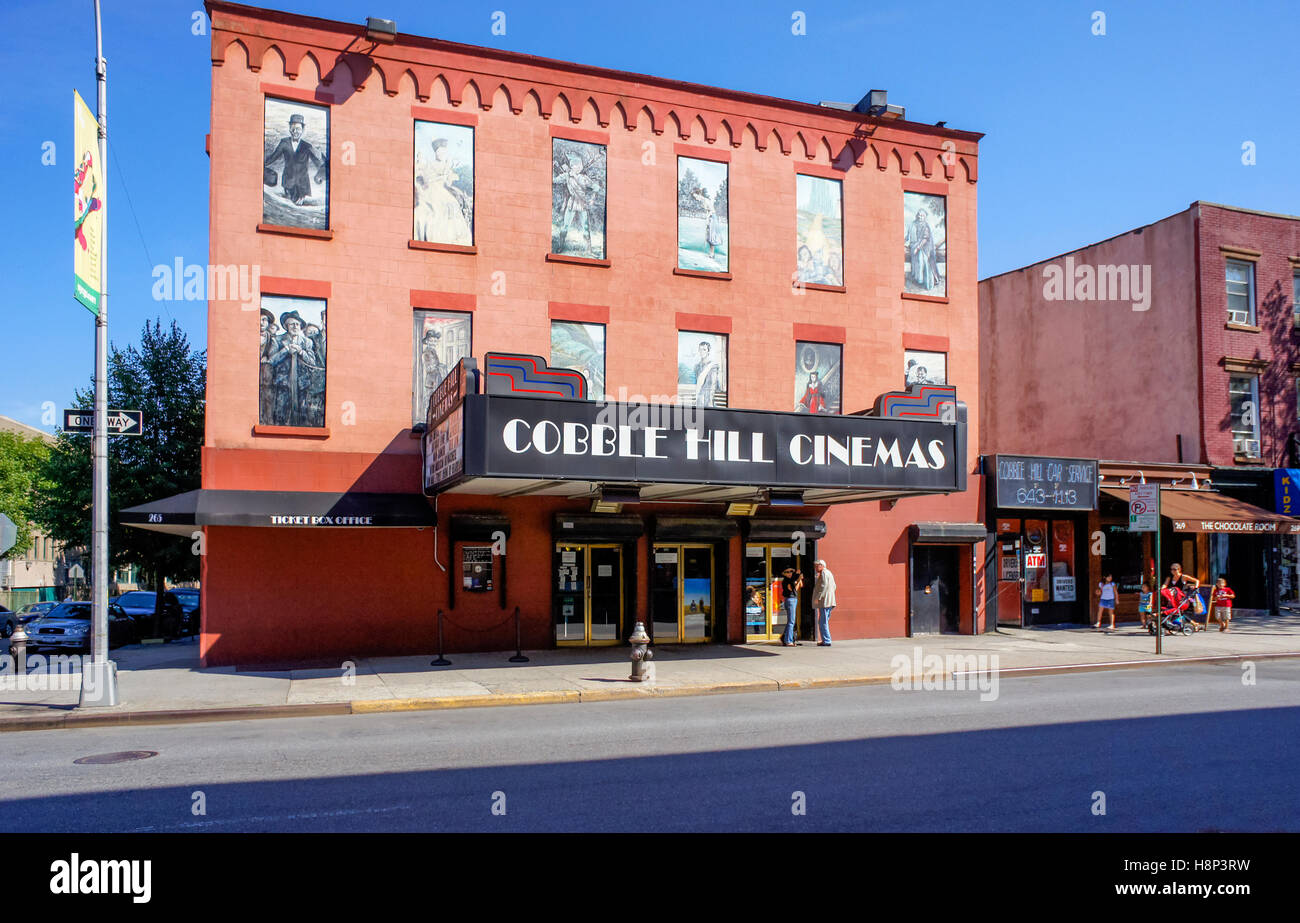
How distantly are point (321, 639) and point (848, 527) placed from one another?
1149cm

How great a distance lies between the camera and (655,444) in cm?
1463

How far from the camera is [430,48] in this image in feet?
60.3

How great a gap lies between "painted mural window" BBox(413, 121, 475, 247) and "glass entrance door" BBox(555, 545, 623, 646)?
6.65 m

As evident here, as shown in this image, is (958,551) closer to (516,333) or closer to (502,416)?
(516,333)

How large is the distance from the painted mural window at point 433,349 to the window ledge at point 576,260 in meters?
2.16

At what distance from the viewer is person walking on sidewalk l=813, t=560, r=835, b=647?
19.9 meters

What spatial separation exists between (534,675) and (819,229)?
477 inches

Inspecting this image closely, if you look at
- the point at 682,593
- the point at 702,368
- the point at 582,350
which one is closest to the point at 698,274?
the point at 702,368

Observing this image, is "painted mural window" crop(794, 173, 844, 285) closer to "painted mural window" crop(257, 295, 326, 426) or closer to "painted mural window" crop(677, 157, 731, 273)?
"painted mural window" crop(677, 157, 731, 273)

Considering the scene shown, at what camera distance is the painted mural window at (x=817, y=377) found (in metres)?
20.9

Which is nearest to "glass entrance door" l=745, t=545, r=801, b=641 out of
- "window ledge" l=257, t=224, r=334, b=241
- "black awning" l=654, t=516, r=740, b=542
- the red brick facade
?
"black awning" l=654, t=516, r=740, b=542

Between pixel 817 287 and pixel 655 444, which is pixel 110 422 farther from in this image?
pixel 817 287

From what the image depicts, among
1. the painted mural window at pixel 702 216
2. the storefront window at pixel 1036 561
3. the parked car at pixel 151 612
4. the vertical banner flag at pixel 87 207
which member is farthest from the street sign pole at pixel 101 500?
the storefront window at pixel 1036 561
